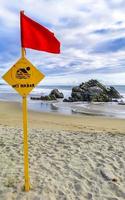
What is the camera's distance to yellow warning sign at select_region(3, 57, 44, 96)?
522 cm

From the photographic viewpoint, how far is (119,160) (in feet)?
24.6

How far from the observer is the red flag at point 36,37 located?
16.8 ft

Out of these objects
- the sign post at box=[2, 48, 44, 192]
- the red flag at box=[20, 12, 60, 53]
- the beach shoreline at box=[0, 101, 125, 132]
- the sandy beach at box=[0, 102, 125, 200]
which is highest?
the red flag at box=[20, 12, 60, 53]

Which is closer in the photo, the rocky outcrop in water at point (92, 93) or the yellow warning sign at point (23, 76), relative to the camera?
the yellow warning sign at point (23, 76)

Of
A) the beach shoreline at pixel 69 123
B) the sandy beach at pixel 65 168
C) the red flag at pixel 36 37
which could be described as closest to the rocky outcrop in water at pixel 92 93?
the beach shoreline at pixel 69 123

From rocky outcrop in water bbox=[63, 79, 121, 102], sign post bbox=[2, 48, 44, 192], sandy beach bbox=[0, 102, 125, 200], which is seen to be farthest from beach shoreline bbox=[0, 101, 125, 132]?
rocky outcrop in water bbox=[63, 79, 121, 102]

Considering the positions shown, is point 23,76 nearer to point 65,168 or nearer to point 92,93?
point 65,168

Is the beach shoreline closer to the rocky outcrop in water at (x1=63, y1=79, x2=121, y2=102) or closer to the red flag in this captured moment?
the red flag

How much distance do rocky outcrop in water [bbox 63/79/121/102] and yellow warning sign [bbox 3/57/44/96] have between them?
26.0m

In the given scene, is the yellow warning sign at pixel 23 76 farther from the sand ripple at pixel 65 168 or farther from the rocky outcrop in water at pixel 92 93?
the rocky outcrop in water at pixel 92 93

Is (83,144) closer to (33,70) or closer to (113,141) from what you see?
(113,141)

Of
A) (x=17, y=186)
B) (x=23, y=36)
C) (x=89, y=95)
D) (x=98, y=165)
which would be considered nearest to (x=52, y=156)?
(x=98, y=165)

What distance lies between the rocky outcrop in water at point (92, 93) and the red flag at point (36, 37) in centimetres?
2593

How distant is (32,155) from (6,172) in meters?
1.42
